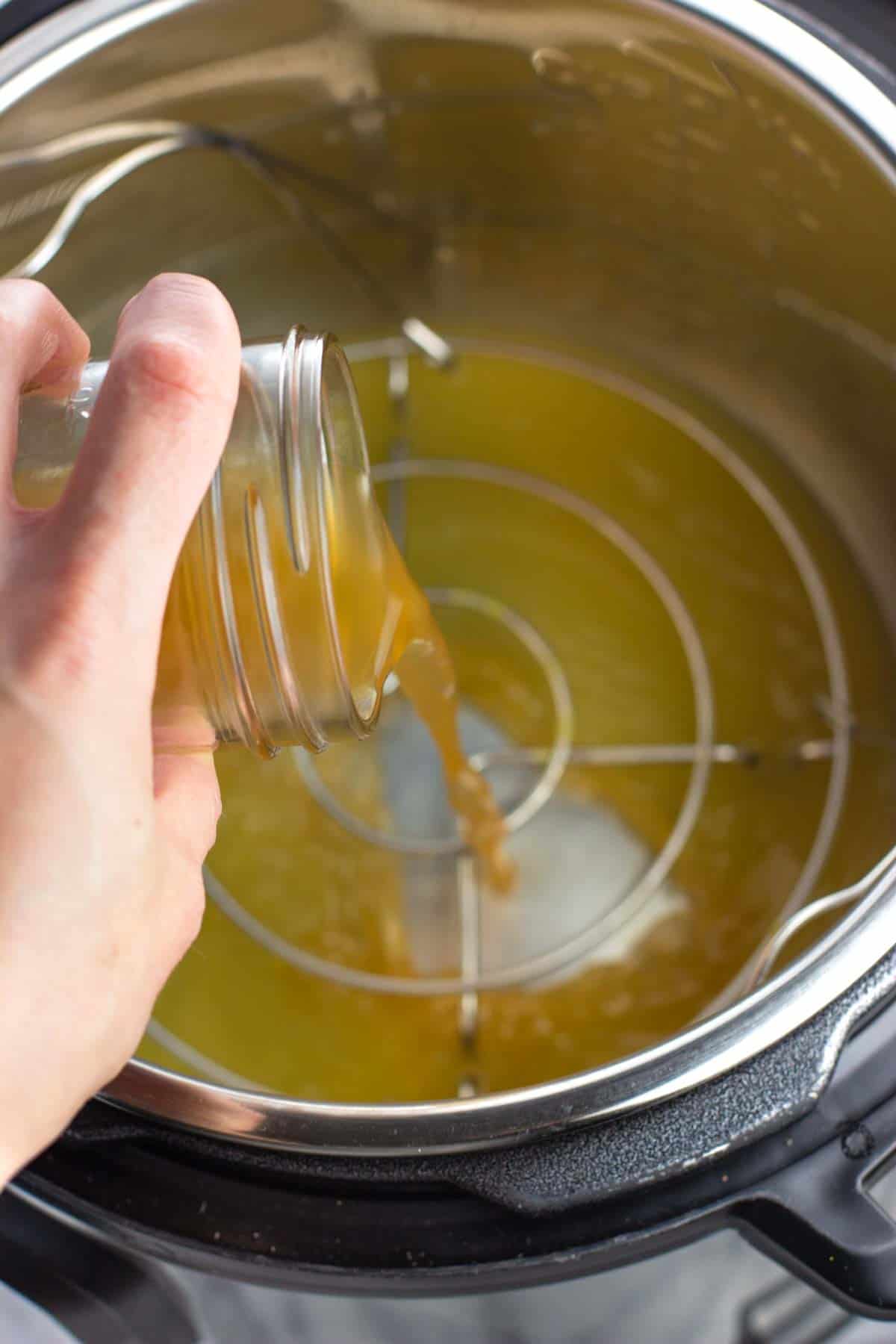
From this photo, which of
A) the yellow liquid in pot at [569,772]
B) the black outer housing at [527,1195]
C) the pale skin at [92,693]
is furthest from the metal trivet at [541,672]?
the pale skin at [92,693]

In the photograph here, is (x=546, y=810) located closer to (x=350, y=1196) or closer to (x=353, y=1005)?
(x=353, y=1005)

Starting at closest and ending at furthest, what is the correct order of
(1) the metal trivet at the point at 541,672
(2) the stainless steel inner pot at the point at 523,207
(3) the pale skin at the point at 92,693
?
(3) the pale skin at the point at 92,693 → (2) the stainless steel inner pot at the point at 523,207 → (1) the metal trivet at the point at 541,672

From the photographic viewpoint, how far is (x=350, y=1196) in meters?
0.41

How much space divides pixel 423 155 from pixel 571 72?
0.40ft

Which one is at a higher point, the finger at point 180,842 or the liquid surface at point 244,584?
the liquid surface at point 244,584

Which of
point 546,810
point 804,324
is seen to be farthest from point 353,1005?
point 804,324

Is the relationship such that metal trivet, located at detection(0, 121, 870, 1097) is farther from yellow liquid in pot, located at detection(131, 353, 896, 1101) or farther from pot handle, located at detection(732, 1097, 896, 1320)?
pot handle, located at detection(732, 1097, 896, 1320)

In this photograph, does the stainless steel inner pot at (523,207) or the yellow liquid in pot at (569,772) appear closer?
the stainless steel inner pot at (523,207)

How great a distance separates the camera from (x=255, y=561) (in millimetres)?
372

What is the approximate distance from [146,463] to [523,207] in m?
0.48

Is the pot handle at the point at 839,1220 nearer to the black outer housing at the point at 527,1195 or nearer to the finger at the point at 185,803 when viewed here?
the black outer housing at the point at 527,1195

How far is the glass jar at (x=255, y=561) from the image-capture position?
37cm

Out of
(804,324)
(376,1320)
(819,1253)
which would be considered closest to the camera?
(819,1253)

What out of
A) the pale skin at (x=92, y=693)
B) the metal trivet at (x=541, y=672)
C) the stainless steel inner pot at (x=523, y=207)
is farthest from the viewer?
the metal trivet at (x=541, y=672)
